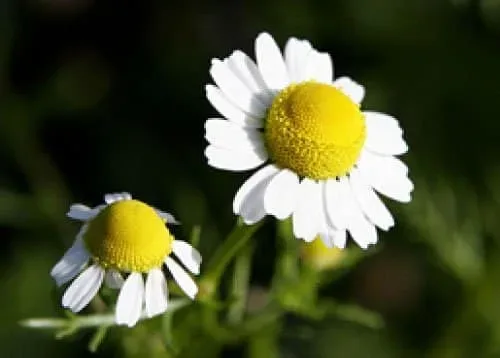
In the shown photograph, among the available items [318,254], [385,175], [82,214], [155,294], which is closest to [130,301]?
[155,294]

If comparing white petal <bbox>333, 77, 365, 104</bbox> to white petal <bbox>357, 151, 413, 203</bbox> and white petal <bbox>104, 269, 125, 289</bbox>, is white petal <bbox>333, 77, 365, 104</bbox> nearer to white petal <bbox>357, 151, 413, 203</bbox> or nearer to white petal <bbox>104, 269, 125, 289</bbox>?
white petal <bbox>357, 151, 413, 203</bbox>

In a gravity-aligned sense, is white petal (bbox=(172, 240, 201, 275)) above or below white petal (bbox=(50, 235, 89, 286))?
below

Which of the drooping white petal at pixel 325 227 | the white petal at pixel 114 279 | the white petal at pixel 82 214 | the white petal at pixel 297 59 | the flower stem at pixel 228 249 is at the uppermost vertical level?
the white petal at pixel 297 59

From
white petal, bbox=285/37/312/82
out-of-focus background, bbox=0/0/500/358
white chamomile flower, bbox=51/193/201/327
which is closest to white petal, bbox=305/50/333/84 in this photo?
white petal, bbox=285/37/312/82

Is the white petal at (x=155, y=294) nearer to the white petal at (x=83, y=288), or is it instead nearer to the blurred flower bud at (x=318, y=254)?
the white petal at (x=83, y=288)

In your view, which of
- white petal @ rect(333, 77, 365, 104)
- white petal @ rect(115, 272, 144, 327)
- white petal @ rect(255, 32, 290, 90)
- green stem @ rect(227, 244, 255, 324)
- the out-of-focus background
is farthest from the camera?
the out-of-focus background

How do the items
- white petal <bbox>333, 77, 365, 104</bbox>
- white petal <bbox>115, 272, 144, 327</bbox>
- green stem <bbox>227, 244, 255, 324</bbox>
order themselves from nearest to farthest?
white petal <bbox>115, 272, 144, 327</bbox>, white petal <bbox>333, 77, 365, 104</bbox>, green stem <bbox>227, 244, 255, 324</bbox>

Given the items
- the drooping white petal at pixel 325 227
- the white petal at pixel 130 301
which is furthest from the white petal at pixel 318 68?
the white petal at pixel 130 301
